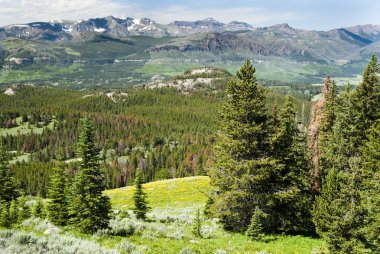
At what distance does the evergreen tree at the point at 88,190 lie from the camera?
25.5 metres

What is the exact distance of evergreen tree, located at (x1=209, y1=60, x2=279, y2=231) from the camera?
99.5 ft

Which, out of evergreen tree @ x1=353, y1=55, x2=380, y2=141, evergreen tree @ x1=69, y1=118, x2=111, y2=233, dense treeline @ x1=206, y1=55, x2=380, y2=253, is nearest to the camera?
evergreen tree @ x1=69, y1=118, x2=111, y2=233

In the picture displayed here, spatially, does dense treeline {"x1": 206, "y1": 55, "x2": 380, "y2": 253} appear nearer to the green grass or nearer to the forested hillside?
the forested hillside

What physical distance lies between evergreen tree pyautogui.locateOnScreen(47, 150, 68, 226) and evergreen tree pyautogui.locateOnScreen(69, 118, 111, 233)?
10454mm

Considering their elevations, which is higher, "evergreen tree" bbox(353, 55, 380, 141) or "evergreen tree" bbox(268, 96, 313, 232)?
"evergreen tree" bbox(353, 55, 380, 141)

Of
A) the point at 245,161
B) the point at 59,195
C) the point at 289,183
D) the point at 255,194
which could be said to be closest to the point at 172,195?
the point at 59,195

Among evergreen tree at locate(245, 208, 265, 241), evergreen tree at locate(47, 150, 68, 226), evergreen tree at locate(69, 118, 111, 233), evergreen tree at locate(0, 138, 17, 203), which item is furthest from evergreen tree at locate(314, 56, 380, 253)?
evergreen tree at locate(0, 138, 17, 203)

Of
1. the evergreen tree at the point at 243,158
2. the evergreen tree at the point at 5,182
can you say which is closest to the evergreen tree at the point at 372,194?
the evergreen tree at the point at 243,158

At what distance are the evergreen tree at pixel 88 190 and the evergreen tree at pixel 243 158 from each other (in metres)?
10.9

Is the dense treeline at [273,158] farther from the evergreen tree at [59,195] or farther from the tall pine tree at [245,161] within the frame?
the evergreen tree at [59,195]

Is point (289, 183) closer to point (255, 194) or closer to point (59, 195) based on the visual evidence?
point (255, 194)

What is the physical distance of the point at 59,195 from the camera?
130 feet

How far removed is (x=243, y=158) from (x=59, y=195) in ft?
73.8

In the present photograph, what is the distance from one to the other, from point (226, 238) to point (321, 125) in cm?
2625
